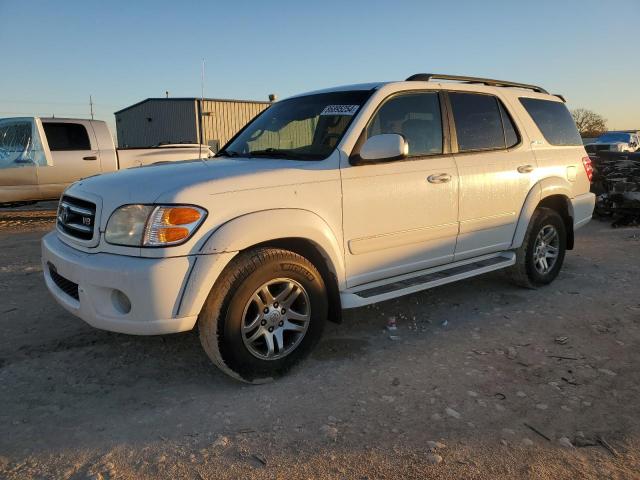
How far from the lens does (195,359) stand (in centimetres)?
346

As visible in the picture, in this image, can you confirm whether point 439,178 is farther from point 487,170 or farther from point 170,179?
point 170,179

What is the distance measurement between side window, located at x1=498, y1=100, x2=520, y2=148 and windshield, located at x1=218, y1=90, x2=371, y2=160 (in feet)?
5.12

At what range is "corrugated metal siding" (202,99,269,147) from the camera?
1117 inches

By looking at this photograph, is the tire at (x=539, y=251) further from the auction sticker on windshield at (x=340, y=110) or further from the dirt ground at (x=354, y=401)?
the auction sticker on windshield at (x=340, y=110)

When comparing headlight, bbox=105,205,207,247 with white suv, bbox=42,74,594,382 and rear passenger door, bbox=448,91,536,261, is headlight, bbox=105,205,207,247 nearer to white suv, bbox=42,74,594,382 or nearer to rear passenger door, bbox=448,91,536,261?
white suv, bbox=42,74,594,382

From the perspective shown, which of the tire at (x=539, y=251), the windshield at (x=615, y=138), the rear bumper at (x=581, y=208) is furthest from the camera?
the windshield at (x=615, y=138)

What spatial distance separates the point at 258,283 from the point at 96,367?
4.31ft

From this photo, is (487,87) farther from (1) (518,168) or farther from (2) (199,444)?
(2) (199,444)

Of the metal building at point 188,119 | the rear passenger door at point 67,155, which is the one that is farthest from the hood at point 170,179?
the metal building at point 188,119

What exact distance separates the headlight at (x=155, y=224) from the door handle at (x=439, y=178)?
1795mm

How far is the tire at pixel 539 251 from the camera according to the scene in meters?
4.81

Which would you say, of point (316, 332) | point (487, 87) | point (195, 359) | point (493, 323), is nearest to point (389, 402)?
point (316, 332)

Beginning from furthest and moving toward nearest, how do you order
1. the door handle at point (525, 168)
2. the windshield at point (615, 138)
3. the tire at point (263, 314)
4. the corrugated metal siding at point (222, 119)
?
1. the corrugated metal siding at point (222, 119)
2. the windshield at point (615, 138)
3. the door handle at point (525, 168)
4. the tire at point (263, 314)

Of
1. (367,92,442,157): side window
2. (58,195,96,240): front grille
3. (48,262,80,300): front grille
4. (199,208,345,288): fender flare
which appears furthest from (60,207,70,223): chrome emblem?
(367,92,442,157): side window
